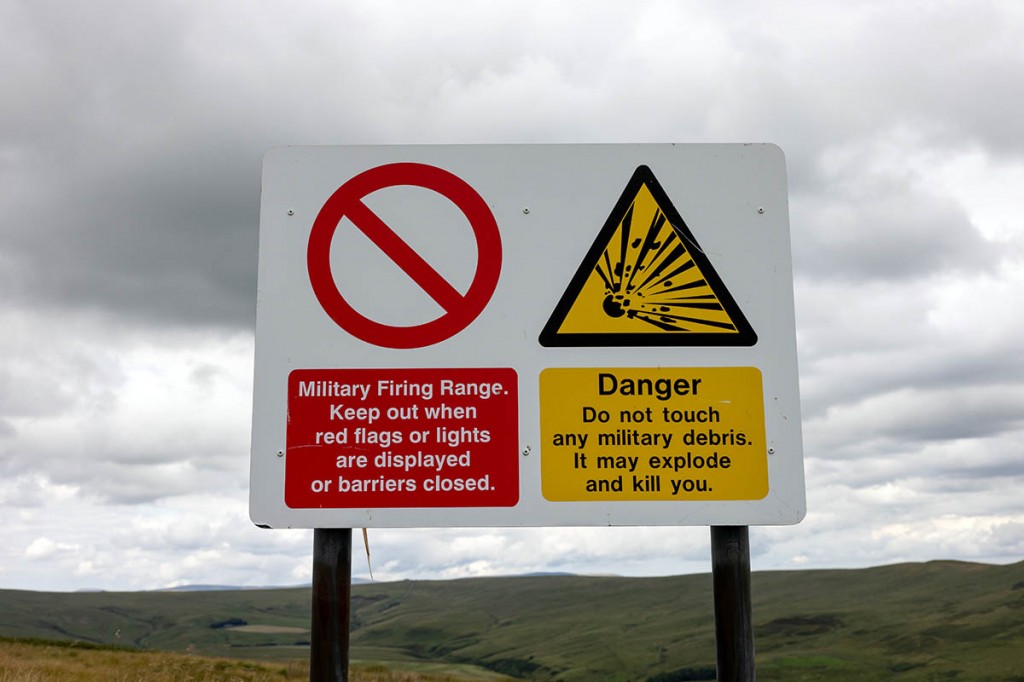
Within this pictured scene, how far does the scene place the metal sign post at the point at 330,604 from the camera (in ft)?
22.1

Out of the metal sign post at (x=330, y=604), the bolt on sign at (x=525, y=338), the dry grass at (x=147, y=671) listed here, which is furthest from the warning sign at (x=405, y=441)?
the dry grass at (x=147, y=671)

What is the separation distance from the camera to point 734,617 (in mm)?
6793

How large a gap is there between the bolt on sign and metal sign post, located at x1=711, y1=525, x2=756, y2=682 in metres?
0.37

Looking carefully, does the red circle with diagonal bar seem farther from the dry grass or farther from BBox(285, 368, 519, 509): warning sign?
the dry grass

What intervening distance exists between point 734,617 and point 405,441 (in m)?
3.20

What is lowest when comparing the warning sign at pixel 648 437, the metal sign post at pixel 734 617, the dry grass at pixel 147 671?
the dry grass at pixel 147 671

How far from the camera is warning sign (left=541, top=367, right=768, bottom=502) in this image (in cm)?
691

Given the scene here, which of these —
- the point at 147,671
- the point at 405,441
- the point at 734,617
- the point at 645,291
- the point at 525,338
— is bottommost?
the point at 147,671

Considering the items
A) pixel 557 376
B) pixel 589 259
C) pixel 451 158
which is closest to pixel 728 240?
pixel 589 259

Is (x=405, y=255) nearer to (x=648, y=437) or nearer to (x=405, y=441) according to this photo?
(x=405, y=441)

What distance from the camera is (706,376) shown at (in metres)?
7.11

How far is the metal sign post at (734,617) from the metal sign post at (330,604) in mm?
3177

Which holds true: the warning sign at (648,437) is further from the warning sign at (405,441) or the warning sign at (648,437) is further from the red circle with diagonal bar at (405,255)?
the red circle with diagonal bar at (405,255)

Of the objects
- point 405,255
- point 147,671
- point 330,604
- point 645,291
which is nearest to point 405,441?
point 330,604
